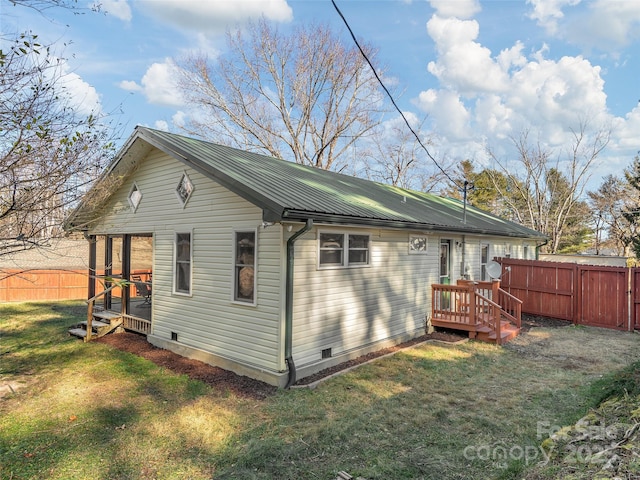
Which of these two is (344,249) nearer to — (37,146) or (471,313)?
(471,313)

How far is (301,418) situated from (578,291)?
9.51 meters

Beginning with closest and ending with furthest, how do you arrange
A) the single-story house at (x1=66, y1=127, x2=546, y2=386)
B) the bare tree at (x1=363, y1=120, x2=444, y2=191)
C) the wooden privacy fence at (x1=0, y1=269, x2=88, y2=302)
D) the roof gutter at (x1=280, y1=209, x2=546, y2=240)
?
the roof gutter at (x1=280, y1=209, x2=546, y2=240) < the single-story house at (x1=66, y1=127, x2=546, y2=386) < the wooden privacy fence at (x1=0, y1=269, x2=88, y2=302) < the bare tree at (x1=363, y1=120, x2=444, y2=191)

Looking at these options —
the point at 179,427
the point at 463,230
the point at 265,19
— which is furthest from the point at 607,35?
the point at 265,19

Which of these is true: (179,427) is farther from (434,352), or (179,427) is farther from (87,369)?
(434,352)

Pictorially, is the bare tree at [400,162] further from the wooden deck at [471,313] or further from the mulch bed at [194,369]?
the mulch bed at [194,369]

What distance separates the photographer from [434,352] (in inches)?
300

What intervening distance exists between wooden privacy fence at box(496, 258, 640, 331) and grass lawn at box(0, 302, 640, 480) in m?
2.83

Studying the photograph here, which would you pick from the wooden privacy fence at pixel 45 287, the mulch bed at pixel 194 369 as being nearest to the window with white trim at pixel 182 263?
the mulch bed at pixel 194 369

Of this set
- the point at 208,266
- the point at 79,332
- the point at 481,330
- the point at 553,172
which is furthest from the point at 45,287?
the point at 553,172

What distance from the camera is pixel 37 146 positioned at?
4.43 meters

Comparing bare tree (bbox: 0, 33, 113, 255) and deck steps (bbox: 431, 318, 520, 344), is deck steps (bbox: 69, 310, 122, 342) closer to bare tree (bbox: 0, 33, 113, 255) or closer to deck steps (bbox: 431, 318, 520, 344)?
bare tree (bbox: 0, 33, 113, 255)

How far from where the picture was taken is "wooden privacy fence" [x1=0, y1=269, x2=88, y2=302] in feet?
→ 50.9

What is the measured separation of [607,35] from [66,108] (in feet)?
33.2

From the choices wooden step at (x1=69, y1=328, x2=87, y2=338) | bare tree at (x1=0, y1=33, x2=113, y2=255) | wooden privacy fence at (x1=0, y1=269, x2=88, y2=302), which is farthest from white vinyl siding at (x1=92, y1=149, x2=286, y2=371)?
wooden privacy fence at (x1=0, y1=269, x2=88, y2=302)
